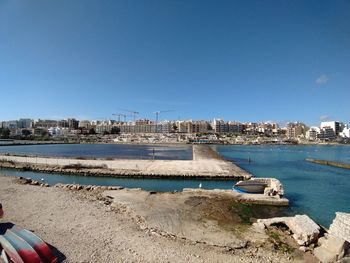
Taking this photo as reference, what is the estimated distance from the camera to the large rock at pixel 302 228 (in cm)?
1249

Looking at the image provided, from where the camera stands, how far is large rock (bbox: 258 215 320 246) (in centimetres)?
1249

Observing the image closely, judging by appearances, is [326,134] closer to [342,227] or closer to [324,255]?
[342,227]

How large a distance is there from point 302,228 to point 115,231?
8.24 m

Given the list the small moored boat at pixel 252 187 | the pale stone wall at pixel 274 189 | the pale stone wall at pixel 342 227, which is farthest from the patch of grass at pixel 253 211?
the pale stone wall at pixel 342 227

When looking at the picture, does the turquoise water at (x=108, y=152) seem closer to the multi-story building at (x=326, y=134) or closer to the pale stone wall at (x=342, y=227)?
the pale stone wall at (x=342, y=227)

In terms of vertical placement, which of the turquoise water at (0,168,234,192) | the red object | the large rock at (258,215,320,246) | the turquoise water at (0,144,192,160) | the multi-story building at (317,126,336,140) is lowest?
the turquoise water at (0,168,234,192)

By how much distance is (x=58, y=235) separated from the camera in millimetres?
11523

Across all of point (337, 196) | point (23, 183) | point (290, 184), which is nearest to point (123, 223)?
point (23, 183)

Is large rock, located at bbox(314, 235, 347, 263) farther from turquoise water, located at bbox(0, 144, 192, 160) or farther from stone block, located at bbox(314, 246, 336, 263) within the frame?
turquoise water, located at bbox(0, 144, 192, 160)

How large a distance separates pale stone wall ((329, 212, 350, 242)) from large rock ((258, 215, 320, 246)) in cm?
100

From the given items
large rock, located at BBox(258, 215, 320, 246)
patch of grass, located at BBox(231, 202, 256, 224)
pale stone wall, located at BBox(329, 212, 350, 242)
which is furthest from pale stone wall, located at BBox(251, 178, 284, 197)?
pale stone wall, located at BBox(329, 212, 350, 242)

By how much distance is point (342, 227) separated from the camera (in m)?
11.4

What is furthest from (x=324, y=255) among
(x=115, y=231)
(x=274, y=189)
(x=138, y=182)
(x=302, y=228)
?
(x=138, y=182)

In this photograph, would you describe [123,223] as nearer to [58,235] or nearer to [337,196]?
[58,235]
